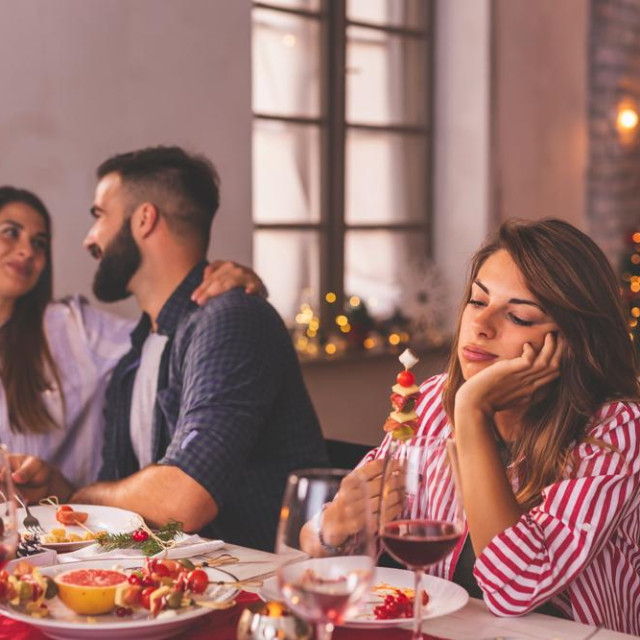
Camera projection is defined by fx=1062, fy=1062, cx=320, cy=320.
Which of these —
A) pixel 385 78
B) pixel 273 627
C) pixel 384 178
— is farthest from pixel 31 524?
pixel 385 78

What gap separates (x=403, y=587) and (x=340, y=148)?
3.66 m

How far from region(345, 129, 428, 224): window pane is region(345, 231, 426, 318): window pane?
0.30 feet

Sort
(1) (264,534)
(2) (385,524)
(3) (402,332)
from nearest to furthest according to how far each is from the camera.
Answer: (2) (385,524)
(1) (264,534)
(3) (402,332)

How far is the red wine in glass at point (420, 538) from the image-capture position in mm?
1245

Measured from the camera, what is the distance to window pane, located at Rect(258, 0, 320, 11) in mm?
4848

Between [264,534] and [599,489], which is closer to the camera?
[599,489]

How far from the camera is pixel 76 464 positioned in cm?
329

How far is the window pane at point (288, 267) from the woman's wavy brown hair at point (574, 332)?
2926 mm

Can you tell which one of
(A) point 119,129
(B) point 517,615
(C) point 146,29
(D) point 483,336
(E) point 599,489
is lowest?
(B) point 517,615

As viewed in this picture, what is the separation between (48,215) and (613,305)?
2.00 meters

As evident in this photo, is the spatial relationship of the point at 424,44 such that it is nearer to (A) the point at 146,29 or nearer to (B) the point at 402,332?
(B) the point at 402,332

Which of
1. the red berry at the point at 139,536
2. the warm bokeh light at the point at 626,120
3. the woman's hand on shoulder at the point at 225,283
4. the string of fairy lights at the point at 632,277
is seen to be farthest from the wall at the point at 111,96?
the warm bokeh light at the point at 626,120

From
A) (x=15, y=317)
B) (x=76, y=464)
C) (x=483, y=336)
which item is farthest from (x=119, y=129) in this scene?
(x=483, y=336)

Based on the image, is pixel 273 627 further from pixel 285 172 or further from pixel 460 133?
pixel 460 133
